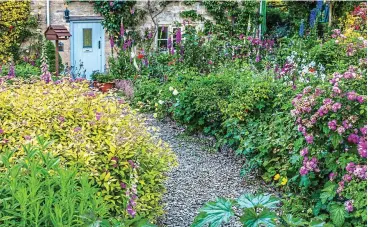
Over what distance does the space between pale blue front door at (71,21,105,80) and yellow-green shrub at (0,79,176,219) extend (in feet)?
32.1

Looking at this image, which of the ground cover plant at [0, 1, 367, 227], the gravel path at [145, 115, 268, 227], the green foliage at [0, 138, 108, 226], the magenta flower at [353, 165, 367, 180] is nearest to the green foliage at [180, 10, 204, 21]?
the ground cover plant at [0, 1, 367, 227]

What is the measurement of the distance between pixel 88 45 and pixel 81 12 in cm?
89

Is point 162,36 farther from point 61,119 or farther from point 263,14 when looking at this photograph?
point 61,119

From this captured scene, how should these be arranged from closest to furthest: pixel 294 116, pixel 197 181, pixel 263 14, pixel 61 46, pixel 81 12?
pixel 294 116 < pixel 197 181 < pixel 61 46 < pixel 81 12 < pixel 263 14

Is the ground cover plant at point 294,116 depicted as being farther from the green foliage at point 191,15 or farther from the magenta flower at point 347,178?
the green foliage at point 191,15

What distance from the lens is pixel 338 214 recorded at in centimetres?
368

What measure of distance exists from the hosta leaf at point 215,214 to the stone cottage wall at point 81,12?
12102mm

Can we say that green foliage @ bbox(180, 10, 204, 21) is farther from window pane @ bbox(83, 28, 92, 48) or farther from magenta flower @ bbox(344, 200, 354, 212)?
magenta flower @ bbox(344, 200, 354, 212)

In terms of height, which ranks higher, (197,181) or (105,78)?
(105,78)

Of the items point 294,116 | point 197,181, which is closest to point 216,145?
point 197,181

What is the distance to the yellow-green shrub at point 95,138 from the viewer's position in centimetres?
354

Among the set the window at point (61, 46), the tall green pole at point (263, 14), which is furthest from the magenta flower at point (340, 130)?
the tall green pole at point (263, 14)

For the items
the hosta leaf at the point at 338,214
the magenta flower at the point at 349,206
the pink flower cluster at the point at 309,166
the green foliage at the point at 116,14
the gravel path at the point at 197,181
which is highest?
the green foliage at the point at 116,14

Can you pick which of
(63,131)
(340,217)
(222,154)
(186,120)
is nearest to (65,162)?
(63,131)
